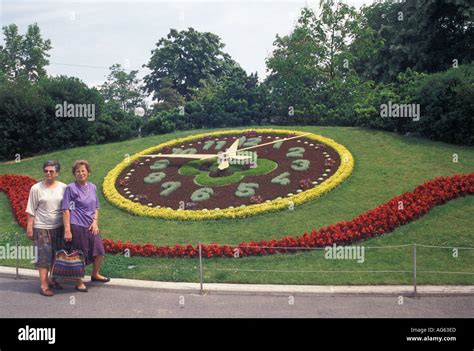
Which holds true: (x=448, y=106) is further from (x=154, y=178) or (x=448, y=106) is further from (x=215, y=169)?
(x=154, y=178)

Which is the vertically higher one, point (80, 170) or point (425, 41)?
point (425, 41)

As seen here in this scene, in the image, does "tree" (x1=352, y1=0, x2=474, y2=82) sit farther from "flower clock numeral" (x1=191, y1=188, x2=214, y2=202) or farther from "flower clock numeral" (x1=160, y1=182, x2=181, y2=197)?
"flower clock numeral" (x1=160, y1=182, x2=181, y2=197)

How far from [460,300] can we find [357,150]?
26.4 ft

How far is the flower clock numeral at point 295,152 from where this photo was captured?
14090 millimetres

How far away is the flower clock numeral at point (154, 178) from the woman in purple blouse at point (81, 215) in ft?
20.8

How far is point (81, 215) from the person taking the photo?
6.80m

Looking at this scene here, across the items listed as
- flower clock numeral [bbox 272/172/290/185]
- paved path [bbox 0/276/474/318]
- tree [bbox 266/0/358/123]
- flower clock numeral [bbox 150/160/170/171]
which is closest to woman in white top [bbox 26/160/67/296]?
paved path [bbox 0/276/474/318]

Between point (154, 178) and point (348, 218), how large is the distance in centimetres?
570

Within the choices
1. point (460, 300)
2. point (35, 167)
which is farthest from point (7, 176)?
point (460, 300)

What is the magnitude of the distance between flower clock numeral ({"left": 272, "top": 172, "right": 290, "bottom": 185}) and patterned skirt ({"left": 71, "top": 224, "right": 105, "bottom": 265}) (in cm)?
601

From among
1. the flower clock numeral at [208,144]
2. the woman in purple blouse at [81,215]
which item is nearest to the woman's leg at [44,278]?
the woman in purple blouse at [81,215]

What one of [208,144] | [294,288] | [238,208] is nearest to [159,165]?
[208,144]

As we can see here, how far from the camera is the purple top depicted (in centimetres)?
669

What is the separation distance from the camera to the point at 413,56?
74.6 ft
